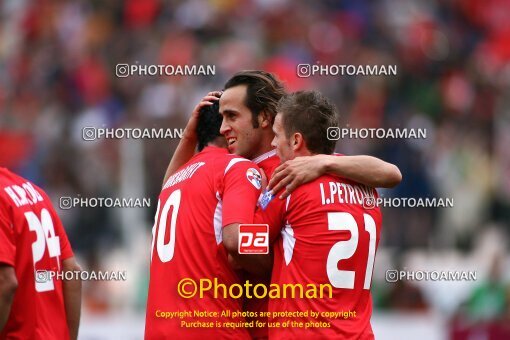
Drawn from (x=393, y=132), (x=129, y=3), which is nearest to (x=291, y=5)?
(x=129, y=3)

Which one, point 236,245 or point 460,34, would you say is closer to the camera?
point 236,245

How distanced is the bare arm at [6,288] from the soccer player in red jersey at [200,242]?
77cm

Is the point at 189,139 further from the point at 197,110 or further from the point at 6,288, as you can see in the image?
the point at 6,288

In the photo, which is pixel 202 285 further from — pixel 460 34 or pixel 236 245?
pixel 460 34

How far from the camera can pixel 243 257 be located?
529cm

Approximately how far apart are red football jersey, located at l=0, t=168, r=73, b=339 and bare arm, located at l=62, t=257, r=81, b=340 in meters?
0.09

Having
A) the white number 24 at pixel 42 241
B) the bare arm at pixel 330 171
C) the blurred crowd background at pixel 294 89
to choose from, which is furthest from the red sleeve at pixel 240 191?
the blurred crowd background at pixel 294 89

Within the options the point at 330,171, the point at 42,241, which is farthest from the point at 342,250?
the point at 42,241

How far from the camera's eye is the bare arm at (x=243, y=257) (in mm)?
5227

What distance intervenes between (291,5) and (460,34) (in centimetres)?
245

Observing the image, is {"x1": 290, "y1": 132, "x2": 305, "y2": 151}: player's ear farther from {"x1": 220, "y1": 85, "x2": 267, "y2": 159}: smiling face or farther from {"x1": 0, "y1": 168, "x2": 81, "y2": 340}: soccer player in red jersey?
{"x1": 0, "y1": 168, "x2": 81, "y2": 340}: soccer player in red jersey

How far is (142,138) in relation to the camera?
11117mm

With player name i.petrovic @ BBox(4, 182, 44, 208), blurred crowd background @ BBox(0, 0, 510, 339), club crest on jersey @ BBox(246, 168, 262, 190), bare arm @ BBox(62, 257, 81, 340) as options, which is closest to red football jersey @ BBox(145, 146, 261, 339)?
club crest on jersey @ BBox(246, 168, 262, 190)

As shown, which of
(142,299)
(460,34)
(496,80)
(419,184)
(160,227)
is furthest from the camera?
(460,34)
